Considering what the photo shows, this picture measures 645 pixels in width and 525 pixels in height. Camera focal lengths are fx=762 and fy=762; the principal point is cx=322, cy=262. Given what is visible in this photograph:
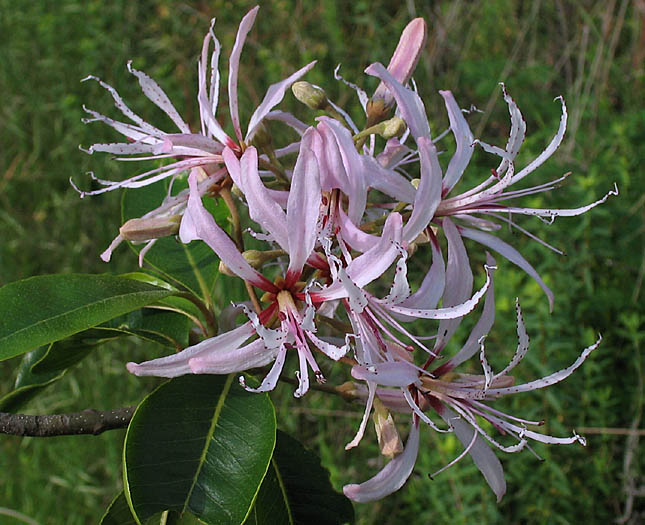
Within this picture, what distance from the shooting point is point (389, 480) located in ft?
3.70

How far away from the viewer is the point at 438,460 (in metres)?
2.44

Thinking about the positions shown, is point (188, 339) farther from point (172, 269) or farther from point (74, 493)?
point (74, 493)

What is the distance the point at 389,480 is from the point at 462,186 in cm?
192

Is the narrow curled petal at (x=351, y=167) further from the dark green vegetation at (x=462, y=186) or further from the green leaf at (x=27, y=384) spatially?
the green leaf at (x=27, y=384)

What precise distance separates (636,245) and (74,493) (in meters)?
2.40

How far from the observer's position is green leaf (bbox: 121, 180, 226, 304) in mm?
1439

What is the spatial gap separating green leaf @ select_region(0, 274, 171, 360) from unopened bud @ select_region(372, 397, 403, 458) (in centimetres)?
35

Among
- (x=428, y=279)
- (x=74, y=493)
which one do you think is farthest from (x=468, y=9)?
(x=428, y=279)

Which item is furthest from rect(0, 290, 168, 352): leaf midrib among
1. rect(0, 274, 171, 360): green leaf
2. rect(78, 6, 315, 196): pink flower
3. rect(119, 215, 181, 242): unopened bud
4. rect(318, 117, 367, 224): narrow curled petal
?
rect(318, 117, 367, 224): narrow curled petal

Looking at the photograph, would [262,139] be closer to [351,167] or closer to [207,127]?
[207,127]

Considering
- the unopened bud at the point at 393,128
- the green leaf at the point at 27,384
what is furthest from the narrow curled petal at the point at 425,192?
the green leaf at the point at 27,384

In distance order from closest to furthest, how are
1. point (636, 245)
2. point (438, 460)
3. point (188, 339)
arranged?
point (188, 339), point (438, 460), point (636, 245)

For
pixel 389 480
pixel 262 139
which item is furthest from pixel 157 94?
pixel 389 480

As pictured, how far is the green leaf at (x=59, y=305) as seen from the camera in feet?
3.38
